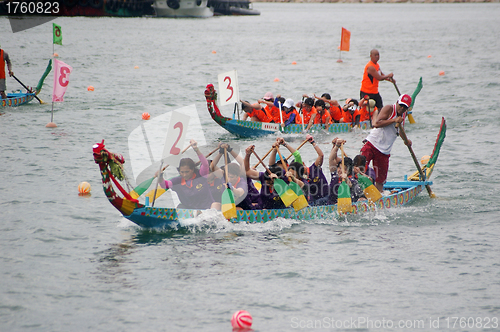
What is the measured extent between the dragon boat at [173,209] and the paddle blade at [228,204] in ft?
0.69

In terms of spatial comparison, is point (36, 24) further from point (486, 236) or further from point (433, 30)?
point (486, 236)

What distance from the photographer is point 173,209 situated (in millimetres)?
8984

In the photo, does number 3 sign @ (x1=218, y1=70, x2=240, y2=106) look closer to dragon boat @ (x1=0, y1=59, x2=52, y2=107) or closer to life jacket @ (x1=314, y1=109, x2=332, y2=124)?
life jacket @ (x1=314, y1=109, x2=332, y2=124)

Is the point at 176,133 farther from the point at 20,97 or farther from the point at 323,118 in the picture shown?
the point at 20,97

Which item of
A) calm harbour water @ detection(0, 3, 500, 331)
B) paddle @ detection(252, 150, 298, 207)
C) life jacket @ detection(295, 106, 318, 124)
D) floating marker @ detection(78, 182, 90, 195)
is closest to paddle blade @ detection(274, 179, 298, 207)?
paddle @ detection(252, 150, 298, 207)

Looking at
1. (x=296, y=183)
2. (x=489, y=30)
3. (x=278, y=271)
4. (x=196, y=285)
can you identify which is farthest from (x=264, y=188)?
(x=489, y=30)

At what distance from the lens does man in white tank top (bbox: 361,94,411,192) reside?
9.80 metres

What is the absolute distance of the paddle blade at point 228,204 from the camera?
9000 millimetres

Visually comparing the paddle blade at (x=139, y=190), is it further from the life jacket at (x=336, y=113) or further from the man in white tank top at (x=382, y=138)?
the life jacket at (x=336, y=113)

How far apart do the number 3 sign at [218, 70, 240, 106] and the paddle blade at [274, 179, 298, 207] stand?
20.5 feet

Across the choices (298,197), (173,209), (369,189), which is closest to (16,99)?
(173,209)

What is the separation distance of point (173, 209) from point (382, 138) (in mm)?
4154

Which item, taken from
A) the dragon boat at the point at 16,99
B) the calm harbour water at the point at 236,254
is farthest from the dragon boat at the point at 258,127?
the dragon boat at the point at 16,99

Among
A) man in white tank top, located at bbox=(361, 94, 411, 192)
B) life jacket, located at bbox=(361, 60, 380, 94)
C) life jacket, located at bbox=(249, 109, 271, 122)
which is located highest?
life jacket, located at bbox=(361, 60, 380, 94)
